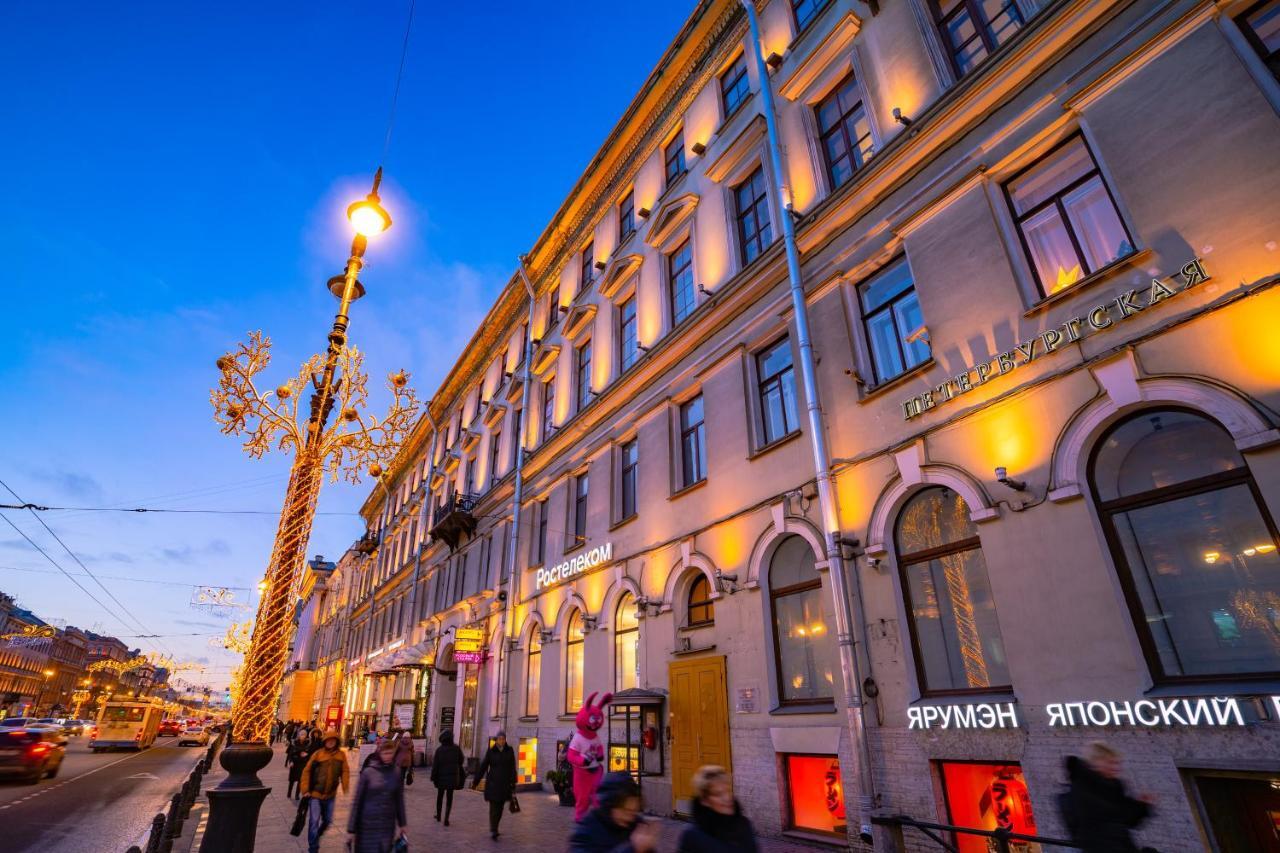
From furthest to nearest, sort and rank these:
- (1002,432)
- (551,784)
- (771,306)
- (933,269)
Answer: (551,784), (771,306), (933,269), (1002,432)

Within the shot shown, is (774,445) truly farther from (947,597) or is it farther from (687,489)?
(947,597)

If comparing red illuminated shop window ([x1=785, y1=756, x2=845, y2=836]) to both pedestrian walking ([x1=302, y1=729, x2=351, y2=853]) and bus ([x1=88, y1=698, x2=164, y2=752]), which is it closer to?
pedestrian walking ([x1=302, y1=729, x2=351, y2=853])

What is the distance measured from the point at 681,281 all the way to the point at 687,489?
6091mm

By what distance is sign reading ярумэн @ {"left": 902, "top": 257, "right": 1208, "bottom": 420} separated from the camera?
731 cm

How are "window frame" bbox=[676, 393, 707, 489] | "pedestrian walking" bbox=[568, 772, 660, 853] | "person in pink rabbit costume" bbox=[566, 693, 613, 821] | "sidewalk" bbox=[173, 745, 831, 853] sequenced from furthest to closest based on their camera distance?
"window frame" bbox=[676, 393, 707, 489], "sidewalk" bbox=[173, 745, 831, 853], "person in pink rabbit costume" bbox=[566, 693, 613, 821], "pedestrian walking" bbox=[568, 772, 660, 853]

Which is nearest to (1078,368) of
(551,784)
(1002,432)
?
(1002,432)

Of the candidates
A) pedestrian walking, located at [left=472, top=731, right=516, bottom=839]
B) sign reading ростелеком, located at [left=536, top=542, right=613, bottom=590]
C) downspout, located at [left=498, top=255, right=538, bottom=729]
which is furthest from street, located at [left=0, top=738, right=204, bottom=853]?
sign reading ростелеком, located at [left=536, top=542, right=613, bottom=590]

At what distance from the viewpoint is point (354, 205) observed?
7266mm

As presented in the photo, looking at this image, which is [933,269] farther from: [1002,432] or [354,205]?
[354,205]

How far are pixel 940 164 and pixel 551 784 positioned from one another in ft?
54.2

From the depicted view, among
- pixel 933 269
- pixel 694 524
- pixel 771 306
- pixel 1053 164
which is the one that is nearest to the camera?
pixel 1053 164

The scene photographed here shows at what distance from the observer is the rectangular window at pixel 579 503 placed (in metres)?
19.7

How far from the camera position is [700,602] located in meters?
13.9

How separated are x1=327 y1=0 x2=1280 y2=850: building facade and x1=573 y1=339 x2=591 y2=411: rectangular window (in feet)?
8.54
